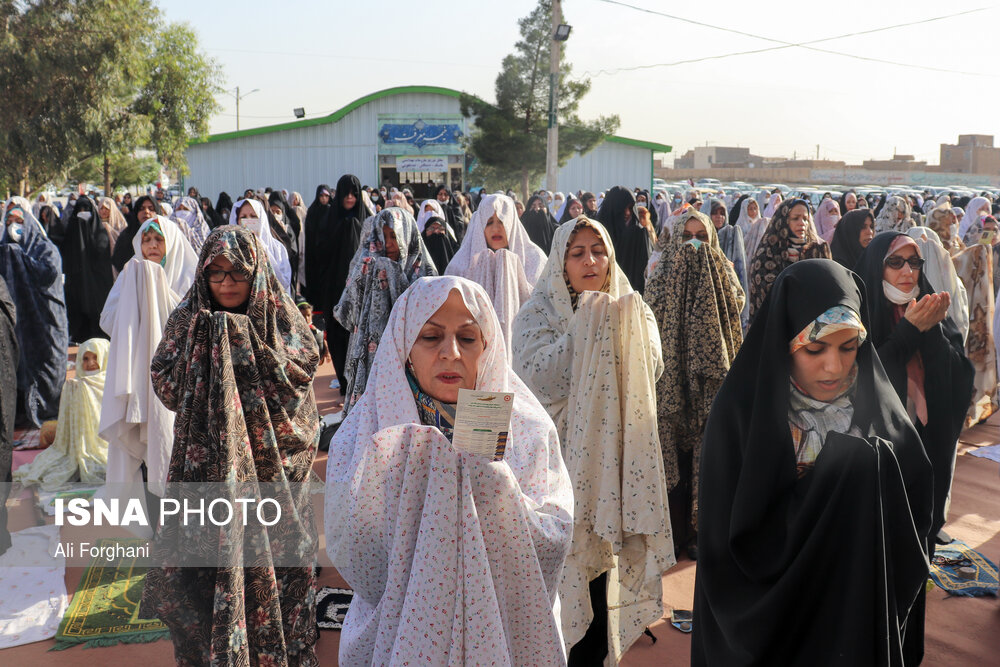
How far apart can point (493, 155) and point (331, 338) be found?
747 inches

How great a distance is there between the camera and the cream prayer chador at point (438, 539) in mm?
1691

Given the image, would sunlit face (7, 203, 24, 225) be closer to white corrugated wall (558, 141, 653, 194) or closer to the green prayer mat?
the green prayer mat

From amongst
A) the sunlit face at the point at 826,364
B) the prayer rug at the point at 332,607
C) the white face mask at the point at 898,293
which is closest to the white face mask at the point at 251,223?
the prayer rug at the point at 332,607

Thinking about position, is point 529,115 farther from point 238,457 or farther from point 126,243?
point 238,457

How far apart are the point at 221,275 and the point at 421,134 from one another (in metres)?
30.5

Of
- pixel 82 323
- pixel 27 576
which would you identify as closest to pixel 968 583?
pixel 27 576

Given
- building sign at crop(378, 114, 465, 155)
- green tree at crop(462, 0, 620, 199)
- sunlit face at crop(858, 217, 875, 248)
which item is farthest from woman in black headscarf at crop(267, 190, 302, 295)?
building sign at crop(378, 114, 465, 155)

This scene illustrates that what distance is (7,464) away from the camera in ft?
13.7

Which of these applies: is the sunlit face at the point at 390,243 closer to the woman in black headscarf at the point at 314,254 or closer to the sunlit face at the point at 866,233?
the woman in black headscarf at the point at 314,254

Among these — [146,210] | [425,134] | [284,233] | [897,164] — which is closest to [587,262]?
[146,210]

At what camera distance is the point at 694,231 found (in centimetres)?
491

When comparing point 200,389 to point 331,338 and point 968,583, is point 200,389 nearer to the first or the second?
point 968,583

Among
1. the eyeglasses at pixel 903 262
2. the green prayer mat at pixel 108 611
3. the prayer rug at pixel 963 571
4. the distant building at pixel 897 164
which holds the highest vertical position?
the distant building at pixel 897 164

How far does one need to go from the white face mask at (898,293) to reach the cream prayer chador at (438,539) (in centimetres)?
223
